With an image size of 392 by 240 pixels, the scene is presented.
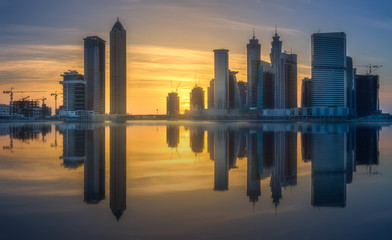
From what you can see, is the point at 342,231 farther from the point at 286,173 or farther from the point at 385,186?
the point at 286,173

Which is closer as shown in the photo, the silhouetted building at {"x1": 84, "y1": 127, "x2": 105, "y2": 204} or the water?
the water

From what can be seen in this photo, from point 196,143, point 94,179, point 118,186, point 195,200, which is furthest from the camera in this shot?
point 196,143

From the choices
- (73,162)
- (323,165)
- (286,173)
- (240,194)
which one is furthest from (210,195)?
(73,162)

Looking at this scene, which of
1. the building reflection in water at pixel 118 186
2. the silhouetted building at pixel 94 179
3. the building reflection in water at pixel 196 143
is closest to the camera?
the building reflection in water at pixel 118 186

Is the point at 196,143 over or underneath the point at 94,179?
underneath

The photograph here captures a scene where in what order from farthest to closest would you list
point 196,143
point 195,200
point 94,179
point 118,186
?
1. point 196,143
2. point 94,179
3. point 118,186
4. point 195,200

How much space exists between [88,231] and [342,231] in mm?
10639

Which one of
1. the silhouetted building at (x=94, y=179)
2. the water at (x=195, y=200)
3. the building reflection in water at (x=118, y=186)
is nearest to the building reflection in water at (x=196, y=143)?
the building reflection in water at (x=118, y=186)

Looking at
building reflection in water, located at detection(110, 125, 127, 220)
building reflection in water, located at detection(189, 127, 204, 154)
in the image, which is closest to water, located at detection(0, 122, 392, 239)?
building reflection in water, located at detection(110, 125, 127, 220)

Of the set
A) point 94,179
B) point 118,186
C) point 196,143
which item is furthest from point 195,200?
point 196,143

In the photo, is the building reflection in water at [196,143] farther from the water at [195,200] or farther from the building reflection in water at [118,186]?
the water at [195,200]

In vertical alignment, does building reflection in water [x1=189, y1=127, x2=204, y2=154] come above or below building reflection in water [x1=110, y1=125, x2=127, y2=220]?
below

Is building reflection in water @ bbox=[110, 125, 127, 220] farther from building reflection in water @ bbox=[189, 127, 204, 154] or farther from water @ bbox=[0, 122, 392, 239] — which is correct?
building reflection in water @ bbox=[189, 127, 204, 154]

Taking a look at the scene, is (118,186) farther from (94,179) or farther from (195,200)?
(195,200)
